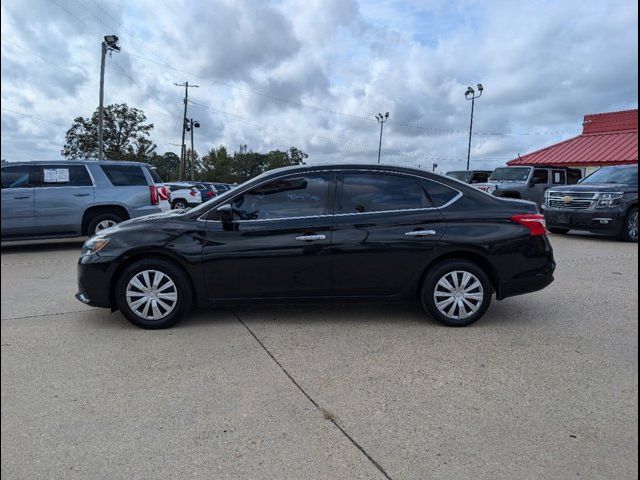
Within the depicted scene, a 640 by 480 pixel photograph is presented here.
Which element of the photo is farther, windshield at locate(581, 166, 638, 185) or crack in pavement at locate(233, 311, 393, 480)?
windshield at locate(581, 166, 638, 185)

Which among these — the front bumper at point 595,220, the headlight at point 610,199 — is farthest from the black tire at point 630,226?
the headlight at point 610,199

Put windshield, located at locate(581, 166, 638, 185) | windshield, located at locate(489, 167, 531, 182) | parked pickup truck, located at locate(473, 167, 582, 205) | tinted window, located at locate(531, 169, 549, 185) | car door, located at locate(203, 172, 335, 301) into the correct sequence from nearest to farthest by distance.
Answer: car door, located at locate(203, 172, 335, 301)
windshield, located at locate(581, 166, 638, 185)
parked pickup truck, located at locate(473, 167, 582, 205)
tinted window, located at locate(531, 169, 549, 185)
windshield, located at locate(489, 167, 531, 182)

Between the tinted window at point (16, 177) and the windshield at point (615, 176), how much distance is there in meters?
13.1

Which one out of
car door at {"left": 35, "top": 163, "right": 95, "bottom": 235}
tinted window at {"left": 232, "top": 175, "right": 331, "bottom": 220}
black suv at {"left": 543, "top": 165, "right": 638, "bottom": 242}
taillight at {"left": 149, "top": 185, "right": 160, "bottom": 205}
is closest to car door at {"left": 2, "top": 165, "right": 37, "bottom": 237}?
car door at {"left": 35, "top": 163, "right": 95, "bottom": 235}

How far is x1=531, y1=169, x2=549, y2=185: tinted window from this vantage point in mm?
16734

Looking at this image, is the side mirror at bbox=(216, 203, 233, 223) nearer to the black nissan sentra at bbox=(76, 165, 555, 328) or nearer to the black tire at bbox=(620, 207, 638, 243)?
the black nissan sentra at bbox=(76, 165, 555, 328)

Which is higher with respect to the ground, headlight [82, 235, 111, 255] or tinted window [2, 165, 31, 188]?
tinted window [2, 165, 31, 188]

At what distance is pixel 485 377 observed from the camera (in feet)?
11.5

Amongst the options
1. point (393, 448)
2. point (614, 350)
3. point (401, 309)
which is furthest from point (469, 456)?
point (401, 309)

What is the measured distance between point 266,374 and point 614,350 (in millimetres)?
2935

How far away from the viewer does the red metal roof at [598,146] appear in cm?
2855

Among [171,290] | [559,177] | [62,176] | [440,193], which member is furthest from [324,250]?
[559,177]

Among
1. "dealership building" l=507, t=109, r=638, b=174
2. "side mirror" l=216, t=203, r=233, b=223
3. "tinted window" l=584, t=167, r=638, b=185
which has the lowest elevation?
"side mirror" l=216, t=203, r=233, b=223

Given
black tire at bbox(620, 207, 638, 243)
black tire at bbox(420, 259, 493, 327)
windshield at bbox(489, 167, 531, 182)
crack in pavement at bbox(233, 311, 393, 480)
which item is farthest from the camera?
windshield at bbox(489, 167, 531, 182)
